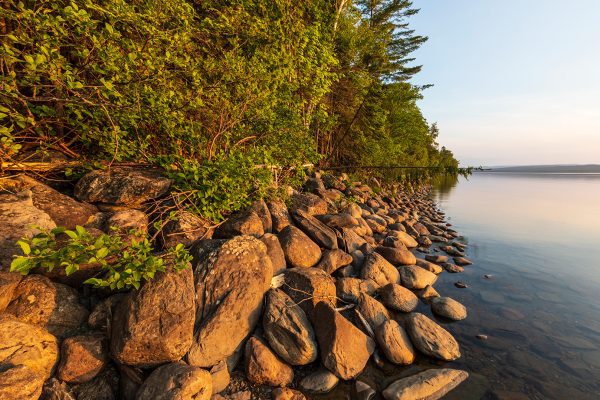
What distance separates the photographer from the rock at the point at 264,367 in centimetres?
377

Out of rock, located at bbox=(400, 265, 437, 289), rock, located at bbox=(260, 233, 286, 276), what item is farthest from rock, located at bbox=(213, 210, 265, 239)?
rock, located at bbox=(400, 265, 437, 289)

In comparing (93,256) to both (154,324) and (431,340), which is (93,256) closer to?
(154,324)

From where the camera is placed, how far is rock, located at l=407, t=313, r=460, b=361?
4.59 meters

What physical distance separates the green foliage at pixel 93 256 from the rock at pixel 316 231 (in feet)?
11.2

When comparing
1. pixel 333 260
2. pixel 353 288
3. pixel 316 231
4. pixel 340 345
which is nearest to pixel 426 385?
pixel 340 345

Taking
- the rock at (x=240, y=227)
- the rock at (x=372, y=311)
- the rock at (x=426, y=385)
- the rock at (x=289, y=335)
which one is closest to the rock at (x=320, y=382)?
the rock at (x=289, y=335)

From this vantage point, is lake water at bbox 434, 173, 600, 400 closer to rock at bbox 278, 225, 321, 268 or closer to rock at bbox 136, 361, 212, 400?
rock at bbox 278, 225, 321, 268

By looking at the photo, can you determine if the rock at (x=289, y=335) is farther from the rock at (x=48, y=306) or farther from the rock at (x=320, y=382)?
the rock at (x=48, y=306)

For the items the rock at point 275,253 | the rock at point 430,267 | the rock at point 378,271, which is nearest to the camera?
the rock at point 275,253

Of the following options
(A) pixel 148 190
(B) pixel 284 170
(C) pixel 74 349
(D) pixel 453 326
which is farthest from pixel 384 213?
(C) pixel 74 349

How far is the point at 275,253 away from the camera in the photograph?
17.9 ft

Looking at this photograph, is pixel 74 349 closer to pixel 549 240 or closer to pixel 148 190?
pixel 148 190

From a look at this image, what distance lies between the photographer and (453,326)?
18.4 feet

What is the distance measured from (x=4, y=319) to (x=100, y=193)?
7.86 ft
